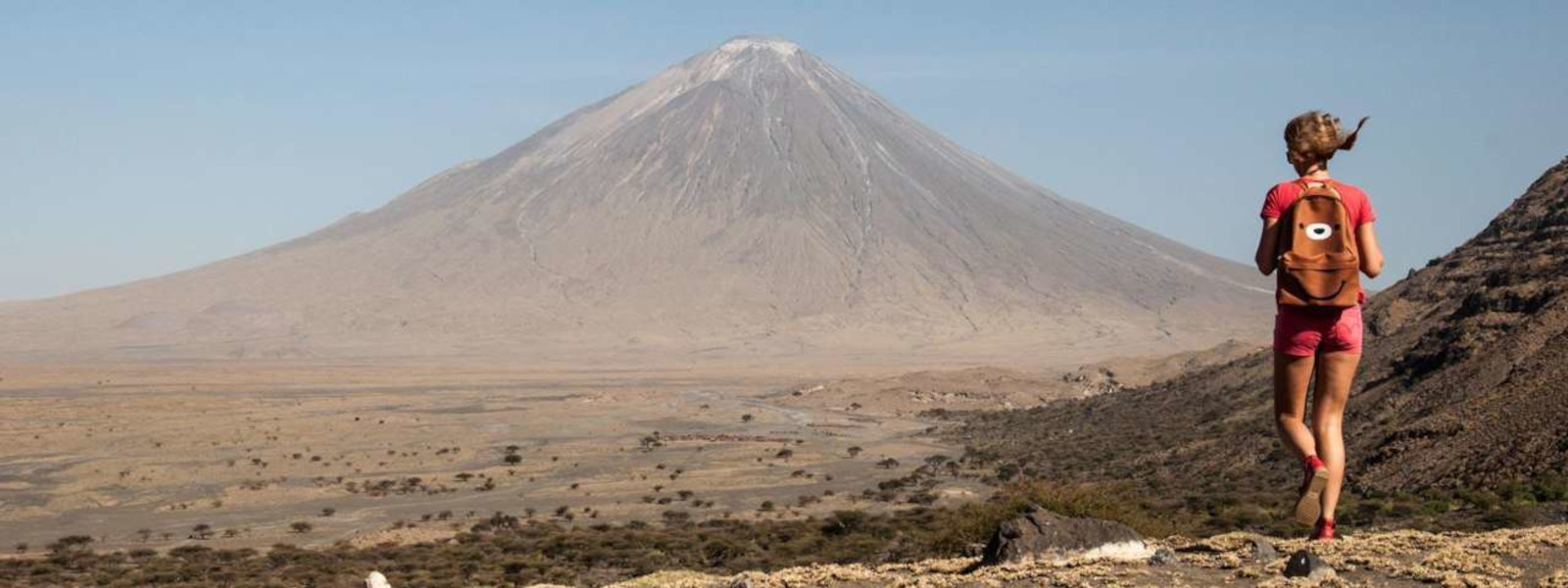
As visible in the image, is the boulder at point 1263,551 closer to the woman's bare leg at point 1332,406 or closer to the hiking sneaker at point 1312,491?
the hiking sneaker at point 1312,491

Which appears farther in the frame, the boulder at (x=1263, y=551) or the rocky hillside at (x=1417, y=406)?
the rocky hillside at (x=1417, y=406)

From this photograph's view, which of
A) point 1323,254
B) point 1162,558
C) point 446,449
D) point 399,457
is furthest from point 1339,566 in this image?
point 446,449

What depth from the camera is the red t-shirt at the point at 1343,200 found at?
734 cm

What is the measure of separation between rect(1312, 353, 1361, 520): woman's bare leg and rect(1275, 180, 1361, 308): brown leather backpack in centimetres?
35

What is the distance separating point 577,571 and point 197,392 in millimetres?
71270

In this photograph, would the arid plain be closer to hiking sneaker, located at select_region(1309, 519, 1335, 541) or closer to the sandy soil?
the sandy soil

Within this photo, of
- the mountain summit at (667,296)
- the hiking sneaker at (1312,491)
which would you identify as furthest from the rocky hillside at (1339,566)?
the mountain summit at (667,296)

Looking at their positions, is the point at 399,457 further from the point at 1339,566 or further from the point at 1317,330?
the point at 1317,330

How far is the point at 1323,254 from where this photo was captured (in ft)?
23.8

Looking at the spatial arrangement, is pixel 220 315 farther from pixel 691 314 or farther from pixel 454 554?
pixel 454 554

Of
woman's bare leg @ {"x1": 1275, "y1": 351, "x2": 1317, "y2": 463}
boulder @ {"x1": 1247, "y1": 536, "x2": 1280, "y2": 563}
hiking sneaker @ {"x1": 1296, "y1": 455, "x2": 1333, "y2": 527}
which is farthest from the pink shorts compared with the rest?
boulder @ {"x1": 1247, "y1": 536, "x2": 1280, "y2": 563}

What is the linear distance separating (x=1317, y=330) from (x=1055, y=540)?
459cm

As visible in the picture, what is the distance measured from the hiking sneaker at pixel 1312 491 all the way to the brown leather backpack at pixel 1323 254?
0.84 meters

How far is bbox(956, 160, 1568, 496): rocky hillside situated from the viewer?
90.8 ft
